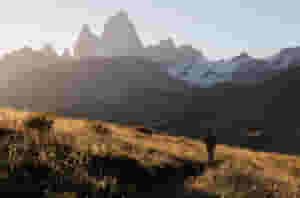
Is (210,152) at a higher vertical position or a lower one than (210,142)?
lower

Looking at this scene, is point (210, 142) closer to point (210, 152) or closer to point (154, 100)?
point (210, 152)

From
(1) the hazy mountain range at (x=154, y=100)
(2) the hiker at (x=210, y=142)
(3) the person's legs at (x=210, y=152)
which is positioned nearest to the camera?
(3) the person's legs at (x=210, y=152)

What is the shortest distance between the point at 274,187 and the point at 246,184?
0.76 m

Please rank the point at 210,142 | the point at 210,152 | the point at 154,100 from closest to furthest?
the point at 210,152 → the point at 210,142 → the point at 154,100

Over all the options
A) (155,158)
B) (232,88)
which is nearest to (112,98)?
(232,88)

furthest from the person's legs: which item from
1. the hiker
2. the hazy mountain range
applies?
the hazy mountain range

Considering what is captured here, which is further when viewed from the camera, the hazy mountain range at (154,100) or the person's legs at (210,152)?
the hazy mountain range at (154,100)

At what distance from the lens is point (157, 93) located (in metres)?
176

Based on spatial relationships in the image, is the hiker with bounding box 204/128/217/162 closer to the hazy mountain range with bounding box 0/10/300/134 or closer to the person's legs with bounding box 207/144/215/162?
the person's legs with bounding box 207/144/215/162

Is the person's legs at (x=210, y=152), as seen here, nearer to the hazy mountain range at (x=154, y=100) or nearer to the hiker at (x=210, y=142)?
the hiker at (x=210, y=142)

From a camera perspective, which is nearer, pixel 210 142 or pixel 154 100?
pixel 210 142

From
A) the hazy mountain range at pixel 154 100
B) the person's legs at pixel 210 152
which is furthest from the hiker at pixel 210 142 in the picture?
the hazy mountain range at pixel 154 100

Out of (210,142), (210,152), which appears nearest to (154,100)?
(210,142)

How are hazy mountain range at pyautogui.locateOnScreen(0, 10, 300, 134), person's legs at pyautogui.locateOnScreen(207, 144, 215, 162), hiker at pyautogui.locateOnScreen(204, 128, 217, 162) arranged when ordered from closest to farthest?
person's legs at pyautogui.locateOnScreen(207, 144, 215, 162) < hiker at pyautogui.locateOnScreen(204, 128, 217, 162) < hazy mountain range at pyautogui.locateOnScreen(0, 10, 300, 134)
